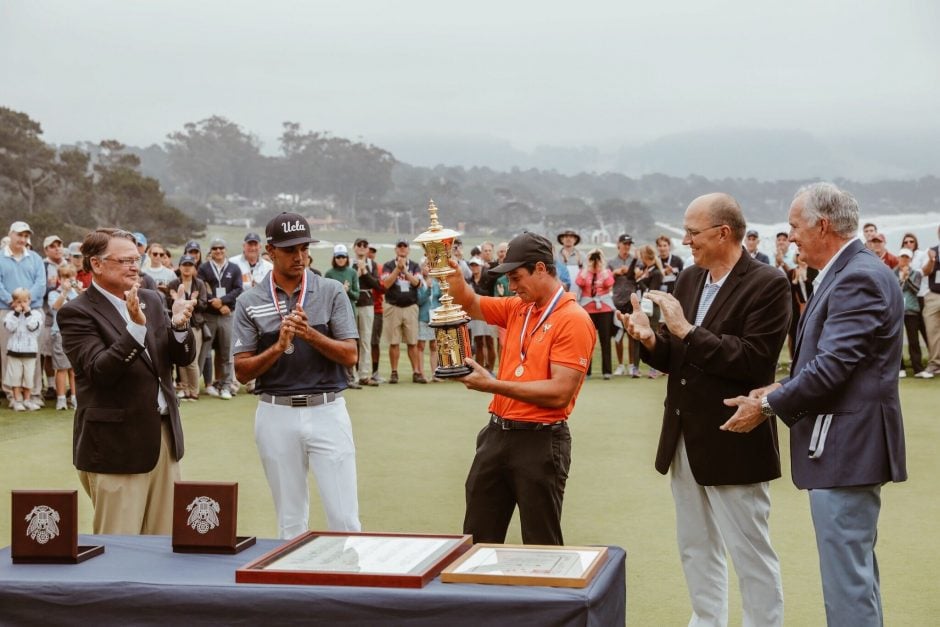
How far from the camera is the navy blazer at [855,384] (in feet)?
12.2

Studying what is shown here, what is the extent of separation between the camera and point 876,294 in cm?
374

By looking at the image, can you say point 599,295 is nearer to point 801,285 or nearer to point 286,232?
point 801,285

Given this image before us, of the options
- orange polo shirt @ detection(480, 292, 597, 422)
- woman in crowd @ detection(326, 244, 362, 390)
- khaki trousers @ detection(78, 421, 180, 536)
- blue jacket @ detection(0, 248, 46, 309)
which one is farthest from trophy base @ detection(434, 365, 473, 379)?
woman in crowd @ detection(326, 244, 362, 390)

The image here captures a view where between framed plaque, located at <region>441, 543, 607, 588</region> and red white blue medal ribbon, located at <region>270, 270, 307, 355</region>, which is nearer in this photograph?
framed plaque, located at <region>441, 543, 607, 588</region>

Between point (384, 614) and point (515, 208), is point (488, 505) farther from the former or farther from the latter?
point (515, 208)

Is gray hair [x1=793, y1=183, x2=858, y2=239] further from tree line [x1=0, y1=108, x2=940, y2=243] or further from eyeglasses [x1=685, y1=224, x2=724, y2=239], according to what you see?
tree line [x1=0, y1=108, x2=940, y2=243]

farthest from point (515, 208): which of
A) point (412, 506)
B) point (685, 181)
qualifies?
point (412, 506)

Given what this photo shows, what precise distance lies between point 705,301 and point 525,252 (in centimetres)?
82

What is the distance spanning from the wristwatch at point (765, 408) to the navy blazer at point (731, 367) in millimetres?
256

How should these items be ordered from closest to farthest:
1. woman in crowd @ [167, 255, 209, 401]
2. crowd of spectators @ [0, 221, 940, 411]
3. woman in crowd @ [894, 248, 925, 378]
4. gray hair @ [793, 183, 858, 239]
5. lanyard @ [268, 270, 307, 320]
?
gray hair @ [793, 183, 858, 239] → lanyard @ [268, 270, 307, 320] → crowd of spectators @ [0, 221, 940, 411] → woman in crowd @ [167, 255, 209, 401] → woman in crowd @ [894, 248, 925, 378]

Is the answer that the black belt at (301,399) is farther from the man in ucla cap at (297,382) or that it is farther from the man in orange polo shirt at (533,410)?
the man in orange polo shirt at (533,410)

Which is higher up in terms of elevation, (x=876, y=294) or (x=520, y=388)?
(x=876, y=294)

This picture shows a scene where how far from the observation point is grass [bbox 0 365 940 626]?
5840 millimetres

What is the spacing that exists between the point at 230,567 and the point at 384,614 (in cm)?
62
